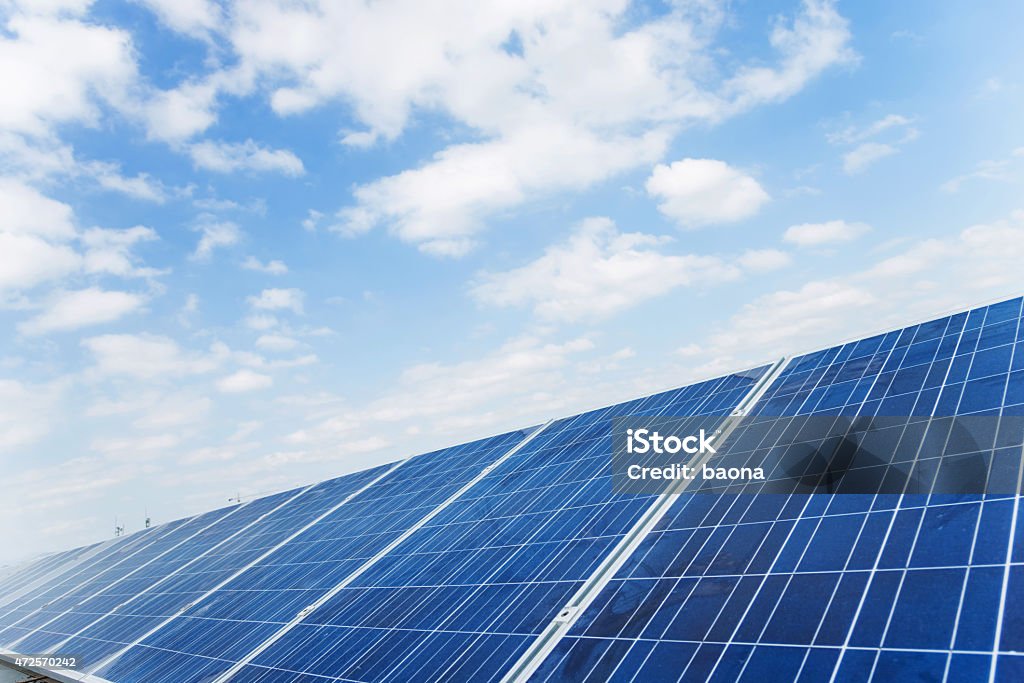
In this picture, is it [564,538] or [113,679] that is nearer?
[564,538]

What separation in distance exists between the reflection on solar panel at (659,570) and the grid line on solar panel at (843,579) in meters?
0.04

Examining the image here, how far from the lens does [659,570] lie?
1384 cm

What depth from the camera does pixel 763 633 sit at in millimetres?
10594

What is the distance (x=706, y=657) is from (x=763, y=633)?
95 cm

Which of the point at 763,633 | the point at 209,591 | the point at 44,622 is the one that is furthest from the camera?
the point at 44,622

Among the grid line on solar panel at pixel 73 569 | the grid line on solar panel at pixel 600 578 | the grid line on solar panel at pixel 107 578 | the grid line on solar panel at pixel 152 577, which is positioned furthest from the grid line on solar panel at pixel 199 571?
the grid line on solar panel at pixel 600 578

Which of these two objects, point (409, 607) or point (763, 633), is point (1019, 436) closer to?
point (763, 633)

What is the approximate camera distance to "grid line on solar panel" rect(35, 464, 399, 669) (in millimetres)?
26141

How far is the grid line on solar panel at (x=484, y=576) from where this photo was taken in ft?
48.7

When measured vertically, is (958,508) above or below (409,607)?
above

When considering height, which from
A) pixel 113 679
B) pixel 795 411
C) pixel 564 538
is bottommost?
pixel 113 679

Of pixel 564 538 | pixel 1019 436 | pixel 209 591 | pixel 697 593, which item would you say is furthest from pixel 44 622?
pixel 1019 436

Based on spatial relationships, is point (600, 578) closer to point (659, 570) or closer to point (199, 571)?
point (659, 570)

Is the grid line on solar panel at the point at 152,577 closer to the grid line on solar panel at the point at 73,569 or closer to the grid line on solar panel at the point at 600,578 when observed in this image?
the grid line on solar panel at the point at 73,569
